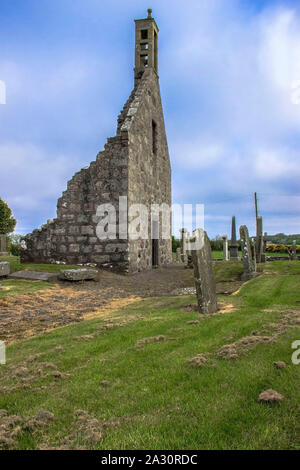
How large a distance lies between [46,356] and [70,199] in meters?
10.8

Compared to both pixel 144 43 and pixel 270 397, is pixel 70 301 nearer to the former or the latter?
pixel 270 397

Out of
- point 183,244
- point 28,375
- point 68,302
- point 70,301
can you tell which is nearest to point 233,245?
point 183,244

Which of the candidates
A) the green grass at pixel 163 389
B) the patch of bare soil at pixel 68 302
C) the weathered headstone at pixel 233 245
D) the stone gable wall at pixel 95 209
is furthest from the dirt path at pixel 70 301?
the weathered headstone at pixel 233 245

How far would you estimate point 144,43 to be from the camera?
1933cm

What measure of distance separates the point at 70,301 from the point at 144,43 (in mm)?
17007

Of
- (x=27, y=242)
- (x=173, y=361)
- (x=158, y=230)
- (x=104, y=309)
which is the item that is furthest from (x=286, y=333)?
(x=158, y=230)

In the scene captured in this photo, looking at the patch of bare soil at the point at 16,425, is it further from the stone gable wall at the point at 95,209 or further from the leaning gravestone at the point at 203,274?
the stone gable wall at the point at 95,209

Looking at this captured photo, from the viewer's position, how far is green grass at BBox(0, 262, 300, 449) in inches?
91.7

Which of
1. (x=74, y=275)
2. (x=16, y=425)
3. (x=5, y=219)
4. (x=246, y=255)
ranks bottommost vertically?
(x=16, y=425)

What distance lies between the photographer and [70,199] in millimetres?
14234

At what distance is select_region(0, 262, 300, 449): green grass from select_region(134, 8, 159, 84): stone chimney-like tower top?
17585mm

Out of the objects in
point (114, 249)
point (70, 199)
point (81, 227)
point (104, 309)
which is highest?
point (70, 199)

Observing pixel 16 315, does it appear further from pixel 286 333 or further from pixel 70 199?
pixel 70 199

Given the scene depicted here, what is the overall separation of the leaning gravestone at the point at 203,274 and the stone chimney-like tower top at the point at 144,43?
601 inches
